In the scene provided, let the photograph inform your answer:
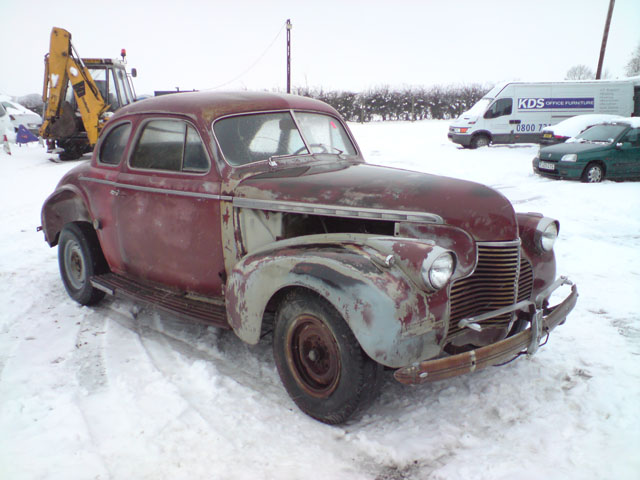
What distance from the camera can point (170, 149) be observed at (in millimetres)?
3689

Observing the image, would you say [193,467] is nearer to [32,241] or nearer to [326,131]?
[326,131]

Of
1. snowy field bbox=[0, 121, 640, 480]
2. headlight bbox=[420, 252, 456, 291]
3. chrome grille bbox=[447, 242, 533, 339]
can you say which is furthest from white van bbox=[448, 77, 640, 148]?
headlight bbox=[420, 252, 456, 291]

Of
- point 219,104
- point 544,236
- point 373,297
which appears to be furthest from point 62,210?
point 544,236

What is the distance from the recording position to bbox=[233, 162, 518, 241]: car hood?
107 inches

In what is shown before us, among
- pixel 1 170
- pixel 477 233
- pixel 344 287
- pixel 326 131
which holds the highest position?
pixel 326 131

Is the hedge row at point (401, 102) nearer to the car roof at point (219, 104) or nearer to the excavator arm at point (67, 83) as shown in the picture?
the excavator arm at point (67, 83)

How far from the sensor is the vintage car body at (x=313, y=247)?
8.10 feet

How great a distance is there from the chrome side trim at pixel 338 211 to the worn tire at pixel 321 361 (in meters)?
0.51

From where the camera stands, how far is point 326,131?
4.02 metres

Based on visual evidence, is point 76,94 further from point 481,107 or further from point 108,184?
point 481,107

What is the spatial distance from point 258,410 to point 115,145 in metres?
2.66

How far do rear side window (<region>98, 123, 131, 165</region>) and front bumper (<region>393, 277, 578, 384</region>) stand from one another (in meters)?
3.03

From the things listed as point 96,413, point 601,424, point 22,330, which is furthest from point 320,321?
point 22,330

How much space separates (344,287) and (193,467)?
1159 millimetres
